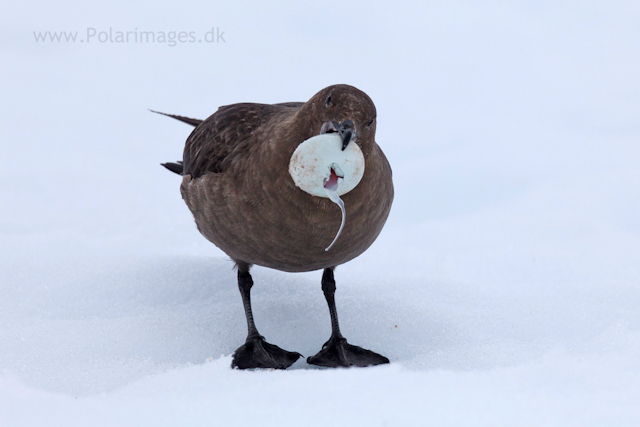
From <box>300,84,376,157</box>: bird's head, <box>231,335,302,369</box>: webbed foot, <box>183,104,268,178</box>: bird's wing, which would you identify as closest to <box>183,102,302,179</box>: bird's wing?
<box>183,104,268,178</box>: bird's wing

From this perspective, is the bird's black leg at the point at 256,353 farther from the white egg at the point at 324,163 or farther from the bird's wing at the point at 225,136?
the white egg at the point at 324,163

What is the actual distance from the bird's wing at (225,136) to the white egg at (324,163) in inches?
32.4

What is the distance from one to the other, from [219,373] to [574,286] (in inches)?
118

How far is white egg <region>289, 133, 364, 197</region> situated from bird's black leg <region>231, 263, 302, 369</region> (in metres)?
1.27

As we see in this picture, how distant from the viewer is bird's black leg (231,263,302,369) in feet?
12.8

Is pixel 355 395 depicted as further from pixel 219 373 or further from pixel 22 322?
pixel 22 322

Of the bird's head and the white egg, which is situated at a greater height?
the bird's head

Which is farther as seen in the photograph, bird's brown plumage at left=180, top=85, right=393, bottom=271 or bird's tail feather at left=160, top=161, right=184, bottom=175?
bird's tail feather at left=160, top=161, right=184, bottom=175

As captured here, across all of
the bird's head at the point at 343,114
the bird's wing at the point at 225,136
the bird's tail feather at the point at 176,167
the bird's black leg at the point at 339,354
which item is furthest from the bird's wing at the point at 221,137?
the bird's black leg at the point at 339,354

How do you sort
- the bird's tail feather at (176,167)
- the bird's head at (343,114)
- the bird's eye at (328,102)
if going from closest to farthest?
the bird's head at (343,114)
the bird's eye at (328,102)
the bird's tail feather at (176,167)

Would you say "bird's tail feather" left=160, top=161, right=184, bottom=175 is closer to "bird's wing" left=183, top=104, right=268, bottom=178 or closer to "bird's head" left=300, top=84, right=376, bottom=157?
"bird's wing" left=183, top=104, right=268, bottom=178

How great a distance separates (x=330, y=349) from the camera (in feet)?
13.4

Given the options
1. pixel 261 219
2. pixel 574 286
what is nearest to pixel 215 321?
pixel 261 219

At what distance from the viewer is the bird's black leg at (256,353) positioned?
12.8 feet
